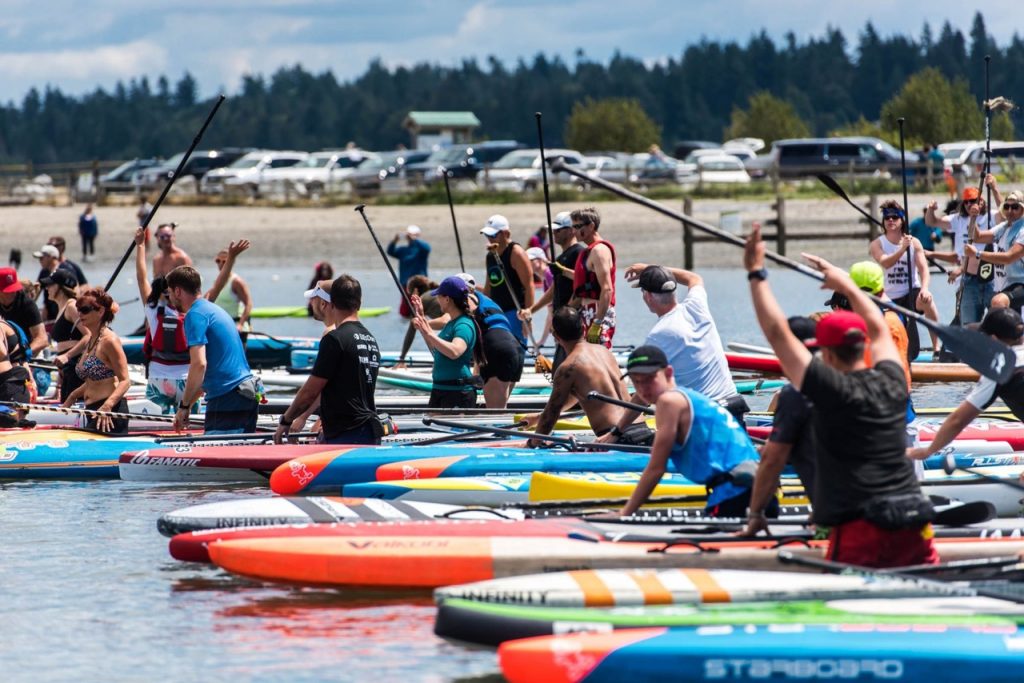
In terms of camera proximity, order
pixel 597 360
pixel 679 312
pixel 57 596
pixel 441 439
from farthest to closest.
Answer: pixel 441 439 → pixel 597 360 → pixel 679 312 → pixel 57 596

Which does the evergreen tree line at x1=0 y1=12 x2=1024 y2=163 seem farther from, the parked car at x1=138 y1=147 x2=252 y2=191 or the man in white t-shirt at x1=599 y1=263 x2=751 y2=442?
the man in white t-shirt at x1=599 y1=263 x2=751 y2=442

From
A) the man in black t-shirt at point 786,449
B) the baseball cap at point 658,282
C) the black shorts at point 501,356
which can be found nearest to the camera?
the man in black t-shirt at point 786,449

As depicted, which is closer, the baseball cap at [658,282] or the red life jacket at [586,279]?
the baseball cap at [658,282]

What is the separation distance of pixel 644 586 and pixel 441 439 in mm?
4795

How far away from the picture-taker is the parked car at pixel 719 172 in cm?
4443

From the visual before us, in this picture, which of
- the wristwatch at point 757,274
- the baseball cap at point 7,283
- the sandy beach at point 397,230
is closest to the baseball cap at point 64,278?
the baseball cap at point 7,283

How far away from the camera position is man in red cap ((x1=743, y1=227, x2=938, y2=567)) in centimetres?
632

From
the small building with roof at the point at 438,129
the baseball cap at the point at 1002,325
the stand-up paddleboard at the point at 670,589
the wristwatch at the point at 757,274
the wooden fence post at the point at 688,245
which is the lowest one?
the wooden fence post at the point at 688,245

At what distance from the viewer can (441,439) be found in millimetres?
11523

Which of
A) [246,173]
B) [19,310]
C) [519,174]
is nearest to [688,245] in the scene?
[519,174]

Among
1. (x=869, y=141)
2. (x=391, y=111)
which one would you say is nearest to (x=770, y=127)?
(x=869, y=141)

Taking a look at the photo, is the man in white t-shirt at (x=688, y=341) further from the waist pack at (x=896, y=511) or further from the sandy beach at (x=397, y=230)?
the sandy beach at (x=397, y=230)

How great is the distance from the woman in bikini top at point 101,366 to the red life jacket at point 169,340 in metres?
0.25

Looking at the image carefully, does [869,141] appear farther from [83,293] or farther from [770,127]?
[83,293]
